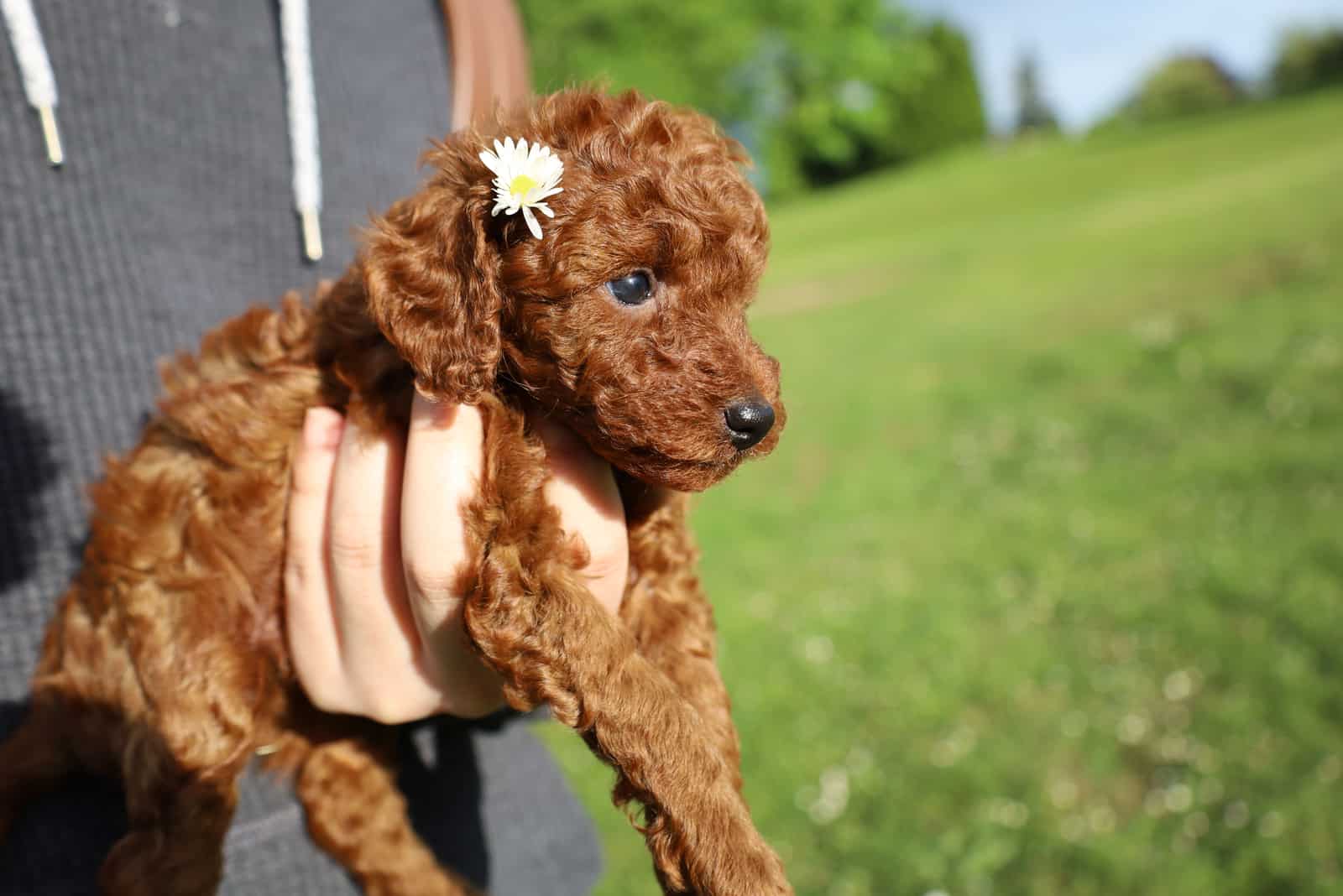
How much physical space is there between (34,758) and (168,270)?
3.66 feet

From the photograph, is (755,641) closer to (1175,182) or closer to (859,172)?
(1175,182)

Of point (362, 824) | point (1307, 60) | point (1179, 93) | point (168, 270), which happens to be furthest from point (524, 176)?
point (1179, 93)

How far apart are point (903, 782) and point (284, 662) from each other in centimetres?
437

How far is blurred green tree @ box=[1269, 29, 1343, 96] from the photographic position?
50031 millimetres

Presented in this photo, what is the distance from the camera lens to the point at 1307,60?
2025 inches

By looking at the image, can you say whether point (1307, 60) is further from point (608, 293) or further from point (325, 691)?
point (325, 691)

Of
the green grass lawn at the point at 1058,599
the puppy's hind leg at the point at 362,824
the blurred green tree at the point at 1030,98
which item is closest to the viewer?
the puppy's hind leg at the point at 362,824

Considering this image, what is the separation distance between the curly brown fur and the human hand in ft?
0.16

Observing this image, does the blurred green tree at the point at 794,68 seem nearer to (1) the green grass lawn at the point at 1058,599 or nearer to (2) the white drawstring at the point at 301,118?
(1) the green grass lawn at the point at 1058,599

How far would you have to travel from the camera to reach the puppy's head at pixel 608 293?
1.86 meters

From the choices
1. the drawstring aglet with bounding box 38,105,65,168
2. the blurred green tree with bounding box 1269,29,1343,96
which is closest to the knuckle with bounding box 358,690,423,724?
the drawstring aglet with bounding box 38,105,65,168

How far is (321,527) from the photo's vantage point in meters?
2.16

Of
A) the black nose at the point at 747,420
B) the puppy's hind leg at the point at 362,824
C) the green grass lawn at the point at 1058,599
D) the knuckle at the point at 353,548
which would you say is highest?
the black nose at the point at 747,420

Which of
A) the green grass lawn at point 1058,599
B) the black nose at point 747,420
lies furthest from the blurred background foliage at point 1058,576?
the black nose at point 747,420
